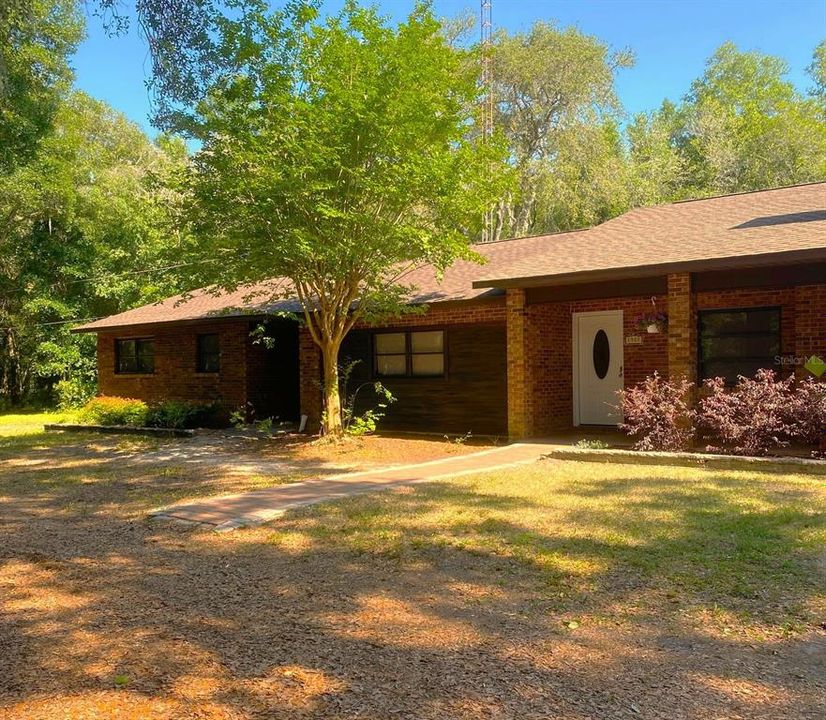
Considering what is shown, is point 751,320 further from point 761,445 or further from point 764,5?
point 764,5

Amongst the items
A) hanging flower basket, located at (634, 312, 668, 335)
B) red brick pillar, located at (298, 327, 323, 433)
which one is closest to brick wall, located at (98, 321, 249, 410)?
red brick pillar, located at (298, 327, 323, 433)

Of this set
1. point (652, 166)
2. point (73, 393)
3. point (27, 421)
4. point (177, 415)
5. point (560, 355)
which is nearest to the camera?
point (560, 355)

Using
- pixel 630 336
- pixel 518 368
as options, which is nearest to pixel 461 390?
pixel 518 368

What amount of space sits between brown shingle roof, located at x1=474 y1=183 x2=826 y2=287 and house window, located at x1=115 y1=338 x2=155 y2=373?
1130 centimetres

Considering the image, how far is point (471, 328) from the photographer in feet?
45.7

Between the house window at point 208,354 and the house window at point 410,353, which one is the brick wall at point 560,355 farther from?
the house window at point 208,354

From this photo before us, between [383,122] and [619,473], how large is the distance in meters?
5.93

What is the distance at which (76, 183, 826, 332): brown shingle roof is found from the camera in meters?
10.3

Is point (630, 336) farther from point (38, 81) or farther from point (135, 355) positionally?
point (38, 81)

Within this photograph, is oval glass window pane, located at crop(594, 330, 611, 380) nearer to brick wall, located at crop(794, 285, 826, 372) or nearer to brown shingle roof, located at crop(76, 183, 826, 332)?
brown shingle roof, located at crop(76, 183, 826, 332)

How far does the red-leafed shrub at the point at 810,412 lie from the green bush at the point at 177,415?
1281cm

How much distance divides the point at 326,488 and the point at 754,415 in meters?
5.91

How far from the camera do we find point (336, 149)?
10.4 metres

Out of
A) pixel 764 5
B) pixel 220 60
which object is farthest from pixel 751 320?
pixel 764 5
